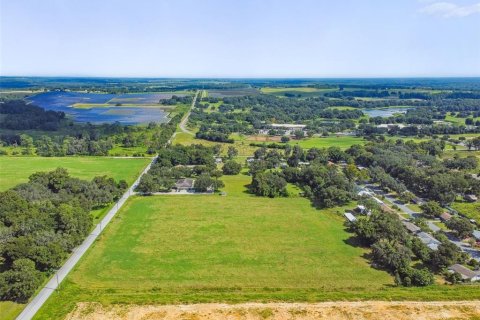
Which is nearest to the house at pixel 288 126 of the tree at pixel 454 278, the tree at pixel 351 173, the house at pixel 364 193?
the tree at pixel 351 173

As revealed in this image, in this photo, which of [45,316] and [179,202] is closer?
[45,316]

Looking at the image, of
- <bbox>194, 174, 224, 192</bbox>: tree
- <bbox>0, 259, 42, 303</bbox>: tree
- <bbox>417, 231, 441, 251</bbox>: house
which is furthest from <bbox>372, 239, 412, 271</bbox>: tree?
<bbox>0, 259, 42, 303</bbox>: tree

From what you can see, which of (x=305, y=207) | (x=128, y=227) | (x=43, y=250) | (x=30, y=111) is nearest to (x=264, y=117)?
(x=30, y=111)

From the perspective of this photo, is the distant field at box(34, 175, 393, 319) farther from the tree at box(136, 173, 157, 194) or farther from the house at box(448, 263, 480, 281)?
the house at box(448, 263, 480, 281)

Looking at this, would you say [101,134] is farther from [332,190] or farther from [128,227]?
[332,190]

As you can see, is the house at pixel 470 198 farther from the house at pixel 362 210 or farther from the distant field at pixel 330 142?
the distant field at pixel 330 142

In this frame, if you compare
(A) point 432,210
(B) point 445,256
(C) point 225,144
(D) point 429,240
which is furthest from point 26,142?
(B) point 445,256
